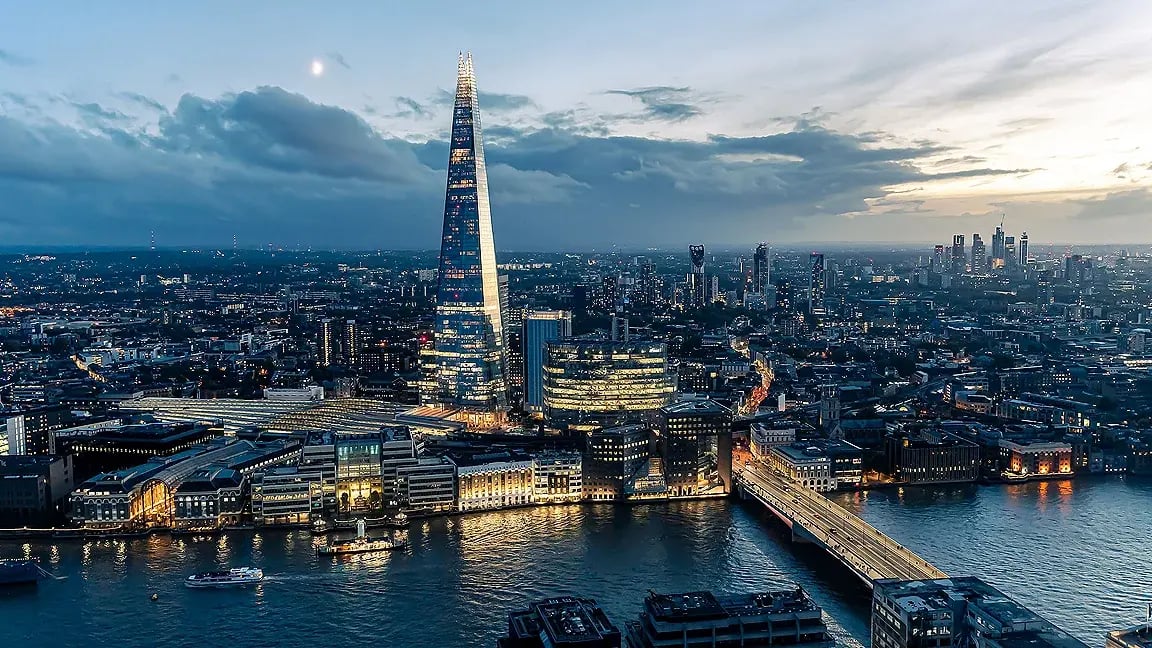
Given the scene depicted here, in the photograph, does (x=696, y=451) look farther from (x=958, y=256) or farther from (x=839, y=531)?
(x=958, y=256)

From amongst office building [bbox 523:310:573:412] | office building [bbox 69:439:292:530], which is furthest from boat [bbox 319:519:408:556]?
office building [bbox 523:310:573:412]

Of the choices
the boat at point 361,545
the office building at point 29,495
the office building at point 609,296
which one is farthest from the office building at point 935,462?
the office building at point 609,296

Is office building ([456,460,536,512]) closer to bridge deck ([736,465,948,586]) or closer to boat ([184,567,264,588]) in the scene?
bridge deck ([736,465,948,586])

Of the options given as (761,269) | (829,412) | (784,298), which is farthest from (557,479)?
(761,269)

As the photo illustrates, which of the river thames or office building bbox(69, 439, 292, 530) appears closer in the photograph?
the river thames

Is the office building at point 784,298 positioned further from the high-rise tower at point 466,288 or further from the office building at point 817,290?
the high-rise tower at point 466,288

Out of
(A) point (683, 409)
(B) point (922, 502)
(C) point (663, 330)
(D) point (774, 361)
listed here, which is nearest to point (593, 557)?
(A) point (683, 409)
